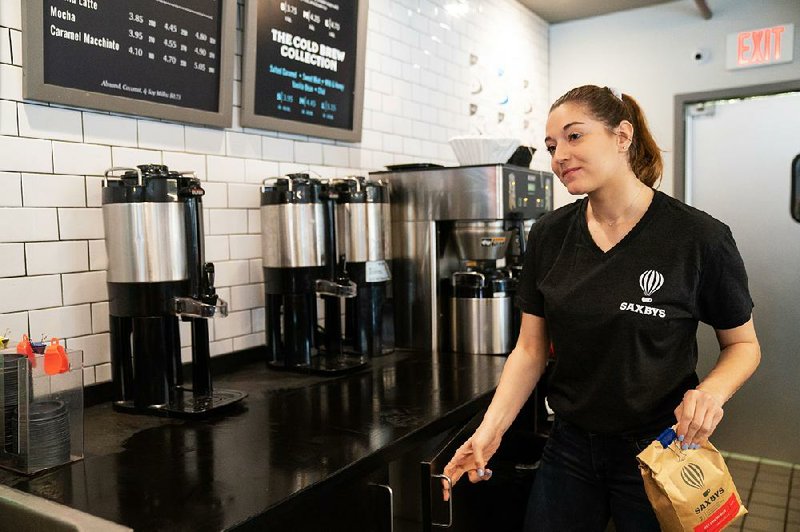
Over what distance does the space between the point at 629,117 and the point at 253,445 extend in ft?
3.72

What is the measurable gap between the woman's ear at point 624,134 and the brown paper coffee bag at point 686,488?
0.65 m

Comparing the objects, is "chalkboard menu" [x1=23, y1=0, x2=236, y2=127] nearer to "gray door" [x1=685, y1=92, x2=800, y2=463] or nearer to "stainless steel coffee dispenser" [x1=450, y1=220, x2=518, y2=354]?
"stainless steel coffee dispenser" [x1=450, y1=220, x2=518, y2=354]

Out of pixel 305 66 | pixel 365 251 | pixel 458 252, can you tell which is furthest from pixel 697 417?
pixel 305 66

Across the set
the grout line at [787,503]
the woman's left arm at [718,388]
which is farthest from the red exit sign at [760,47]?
the woman's left arm at [718,388]

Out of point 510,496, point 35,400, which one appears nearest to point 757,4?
point 510,496

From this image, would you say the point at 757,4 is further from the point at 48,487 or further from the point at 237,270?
the point at 48,487

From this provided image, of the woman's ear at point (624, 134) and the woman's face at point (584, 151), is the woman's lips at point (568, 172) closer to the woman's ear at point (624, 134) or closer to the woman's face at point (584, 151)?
the woman's face at point (584, 151)

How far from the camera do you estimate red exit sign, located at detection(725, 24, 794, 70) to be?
4.05 metres

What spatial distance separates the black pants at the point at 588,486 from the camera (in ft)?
4.73

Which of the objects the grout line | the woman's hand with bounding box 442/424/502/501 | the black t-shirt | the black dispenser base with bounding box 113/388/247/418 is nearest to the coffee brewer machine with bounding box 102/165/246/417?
the black dispenser base with bounding box 113/388/247/418

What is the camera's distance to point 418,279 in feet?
8.88

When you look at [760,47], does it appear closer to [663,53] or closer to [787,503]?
[663,53]

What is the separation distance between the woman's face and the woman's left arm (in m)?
0.43

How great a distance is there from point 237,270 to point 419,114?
4.66ft
